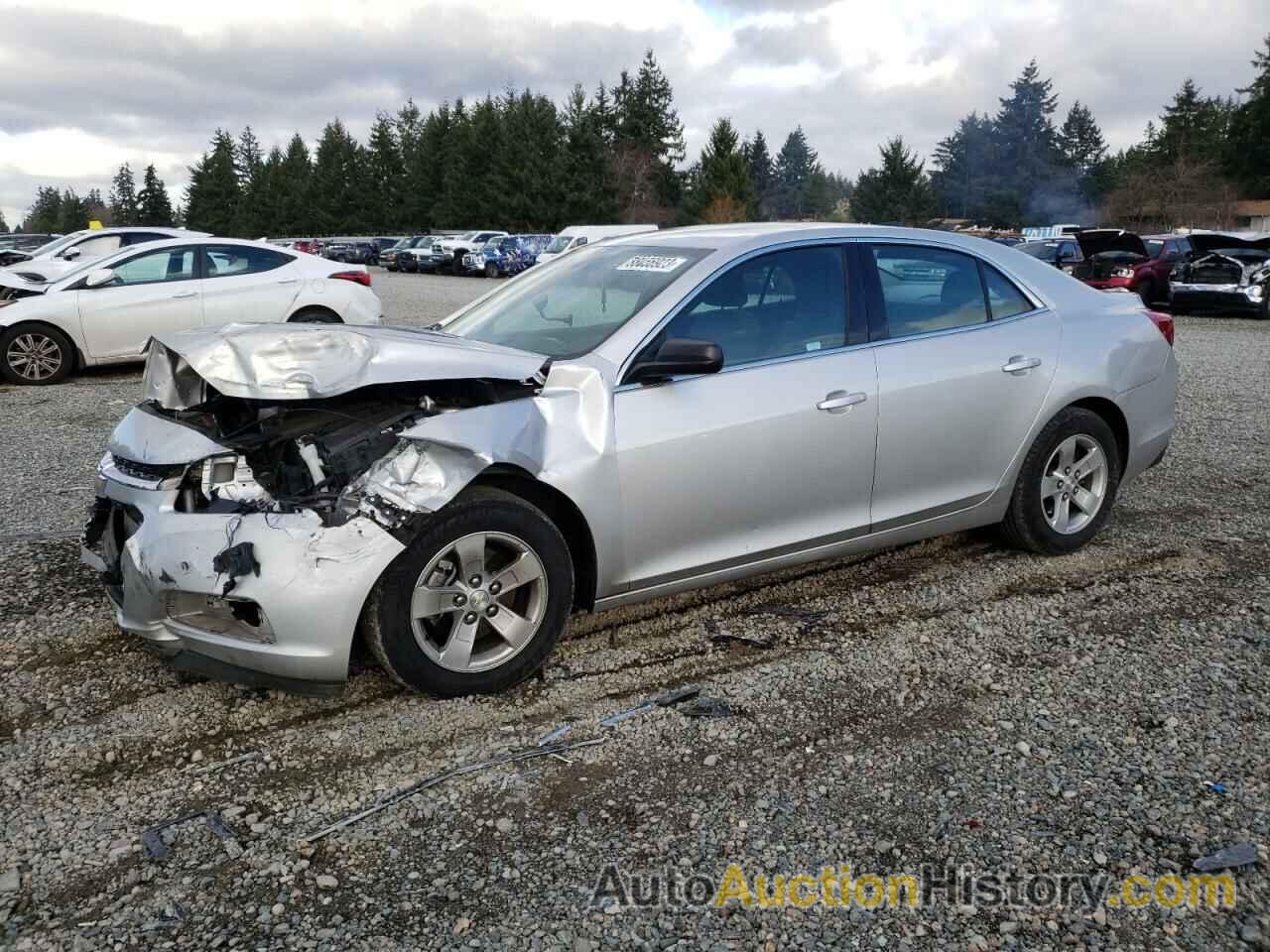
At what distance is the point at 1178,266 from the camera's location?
18.6 metres

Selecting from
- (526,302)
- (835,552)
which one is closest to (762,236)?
(526,302)

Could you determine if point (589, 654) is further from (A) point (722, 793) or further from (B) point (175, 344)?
(B) point (175, 344)

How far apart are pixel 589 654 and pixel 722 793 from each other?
1064 mm

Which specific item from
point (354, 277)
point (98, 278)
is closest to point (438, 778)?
point (98, 278)

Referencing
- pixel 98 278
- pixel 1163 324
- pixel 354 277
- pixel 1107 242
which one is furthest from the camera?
pixel 1107 242

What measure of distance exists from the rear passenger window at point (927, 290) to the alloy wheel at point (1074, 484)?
2.58ft

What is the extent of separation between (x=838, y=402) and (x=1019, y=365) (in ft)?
3.52

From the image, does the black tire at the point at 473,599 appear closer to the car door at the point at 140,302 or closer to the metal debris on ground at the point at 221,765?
the metal debris on ground at the point at 221,765

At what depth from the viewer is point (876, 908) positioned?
2518 millimetres

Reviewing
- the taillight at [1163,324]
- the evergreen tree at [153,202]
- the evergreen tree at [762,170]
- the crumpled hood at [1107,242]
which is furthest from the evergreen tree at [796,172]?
the taillight at [1163,324]

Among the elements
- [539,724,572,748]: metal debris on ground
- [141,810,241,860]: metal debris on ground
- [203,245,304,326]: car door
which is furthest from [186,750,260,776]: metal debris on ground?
[203,245,304,326]: car door

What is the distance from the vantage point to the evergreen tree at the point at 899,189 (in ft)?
218

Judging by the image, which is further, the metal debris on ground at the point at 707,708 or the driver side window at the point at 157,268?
the driver side window at the point at 157,268

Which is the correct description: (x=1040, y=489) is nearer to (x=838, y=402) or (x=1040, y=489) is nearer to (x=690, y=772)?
(x=838, y=402)
